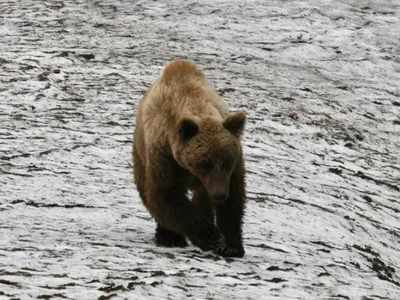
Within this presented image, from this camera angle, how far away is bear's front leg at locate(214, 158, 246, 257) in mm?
6867

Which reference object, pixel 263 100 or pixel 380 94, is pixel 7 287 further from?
pixel 380 94

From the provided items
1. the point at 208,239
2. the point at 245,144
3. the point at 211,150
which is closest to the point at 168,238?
the point at 208,239

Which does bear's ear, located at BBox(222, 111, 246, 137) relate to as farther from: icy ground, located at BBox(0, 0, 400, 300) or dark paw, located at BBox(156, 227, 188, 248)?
dark paw, located at BBox(156, 227, 188, 248)

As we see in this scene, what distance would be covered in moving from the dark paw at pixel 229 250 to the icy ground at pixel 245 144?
0.22 feet

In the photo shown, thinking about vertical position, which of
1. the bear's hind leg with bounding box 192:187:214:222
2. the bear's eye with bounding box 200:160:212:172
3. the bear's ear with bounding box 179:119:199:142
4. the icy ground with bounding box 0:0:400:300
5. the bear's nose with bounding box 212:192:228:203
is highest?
the bear's ear with bounding box 179:119:199:142

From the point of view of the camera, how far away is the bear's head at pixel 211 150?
6.34 metres

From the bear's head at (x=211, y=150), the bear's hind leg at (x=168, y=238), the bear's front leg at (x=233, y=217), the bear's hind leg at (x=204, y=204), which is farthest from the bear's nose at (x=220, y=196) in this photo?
the bear's hind leg at (x=168, y=238)

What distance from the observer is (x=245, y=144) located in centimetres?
1162

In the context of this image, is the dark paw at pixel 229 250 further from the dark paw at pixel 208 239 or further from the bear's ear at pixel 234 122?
the bear's ear at pixel 234 122

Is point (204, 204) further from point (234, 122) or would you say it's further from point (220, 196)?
point (234, 122)

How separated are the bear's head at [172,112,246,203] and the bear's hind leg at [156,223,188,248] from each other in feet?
3.76

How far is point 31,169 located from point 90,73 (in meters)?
5.05

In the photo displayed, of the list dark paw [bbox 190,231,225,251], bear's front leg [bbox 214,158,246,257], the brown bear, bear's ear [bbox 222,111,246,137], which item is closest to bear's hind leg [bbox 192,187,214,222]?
the brown bear

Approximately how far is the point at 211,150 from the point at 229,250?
1.00 metres
